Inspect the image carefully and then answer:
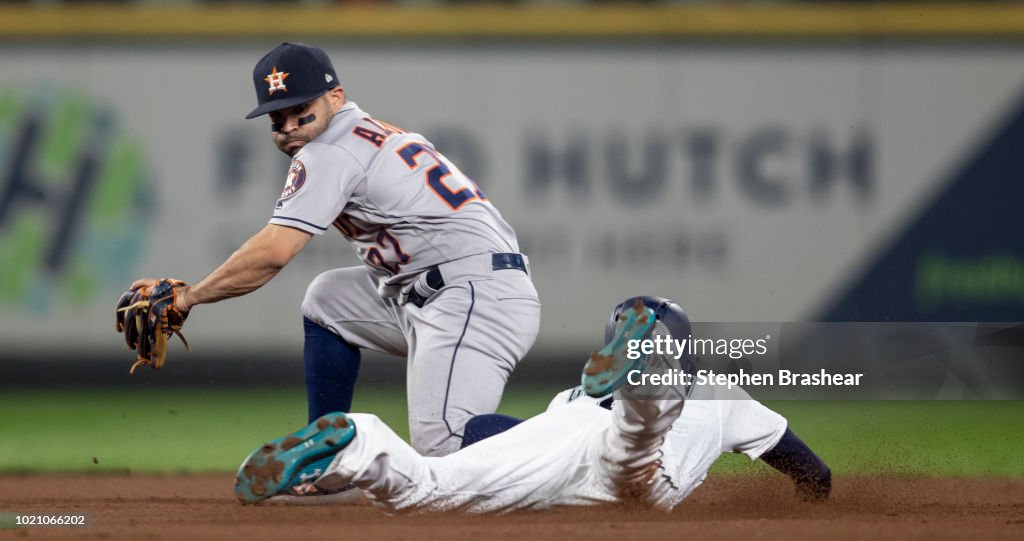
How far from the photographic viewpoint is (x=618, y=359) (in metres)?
2.64

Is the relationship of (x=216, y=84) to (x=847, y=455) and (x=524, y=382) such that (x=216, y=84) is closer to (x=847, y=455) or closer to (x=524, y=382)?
(x=524, y=382)

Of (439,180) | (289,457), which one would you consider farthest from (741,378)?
(289,457)

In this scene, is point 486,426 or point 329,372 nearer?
point 486,426

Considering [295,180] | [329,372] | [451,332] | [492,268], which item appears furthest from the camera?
[329,372]

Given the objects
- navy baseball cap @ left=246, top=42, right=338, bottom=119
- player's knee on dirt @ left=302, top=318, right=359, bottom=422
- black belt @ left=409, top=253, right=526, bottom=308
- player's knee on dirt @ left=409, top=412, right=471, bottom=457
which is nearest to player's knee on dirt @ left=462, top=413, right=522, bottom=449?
player's knee on dirt @ left=409, top=412, right=471, bottom=457

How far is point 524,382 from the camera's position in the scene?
283 inches

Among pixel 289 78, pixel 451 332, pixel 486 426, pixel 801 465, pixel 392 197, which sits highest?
pixel 289 78

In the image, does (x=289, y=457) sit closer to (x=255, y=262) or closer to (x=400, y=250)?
(x=255, y=262)

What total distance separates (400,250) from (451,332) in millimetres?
282

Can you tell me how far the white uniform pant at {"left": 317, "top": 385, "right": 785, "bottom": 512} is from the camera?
8.90ft

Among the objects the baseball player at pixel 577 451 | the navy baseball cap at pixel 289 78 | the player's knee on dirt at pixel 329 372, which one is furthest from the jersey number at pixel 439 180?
the baseball player at pixel 577 451

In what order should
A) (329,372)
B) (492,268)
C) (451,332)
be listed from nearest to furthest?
1. (451,332)
2. (492,268)
3. (329,372)

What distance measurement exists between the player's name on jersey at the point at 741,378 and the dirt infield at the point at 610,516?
0.32 meters

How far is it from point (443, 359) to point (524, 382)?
369cm
